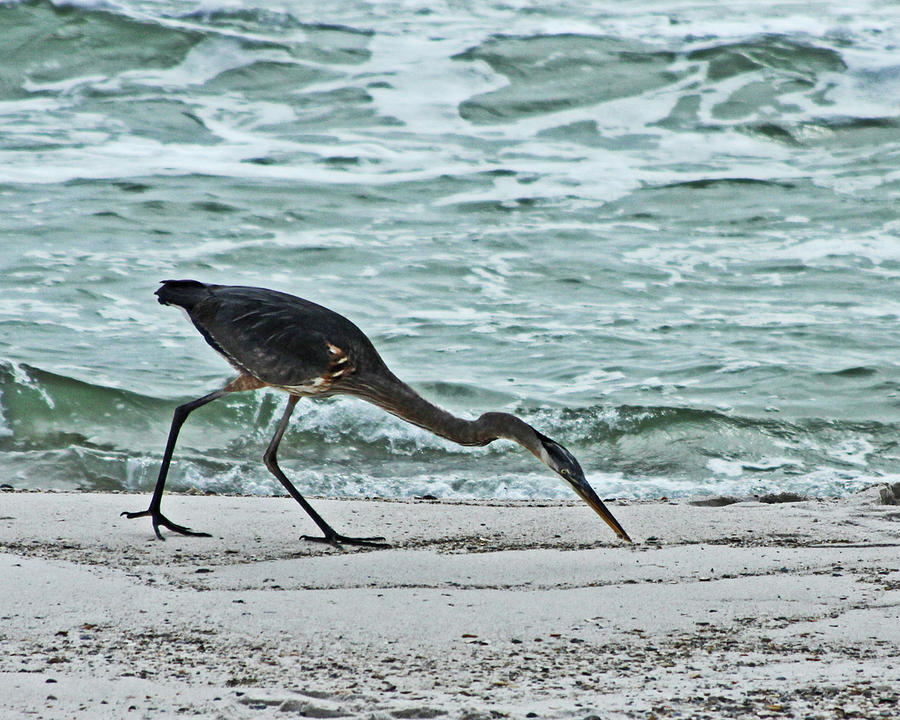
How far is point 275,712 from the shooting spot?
277cm

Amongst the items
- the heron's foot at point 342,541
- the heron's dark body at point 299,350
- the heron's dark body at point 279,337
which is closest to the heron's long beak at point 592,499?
the heron's dark body at point 299,350

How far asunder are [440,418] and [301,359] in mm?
667

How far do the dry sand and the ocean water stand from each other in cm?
161

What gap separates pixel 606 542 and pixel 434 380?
3716mm

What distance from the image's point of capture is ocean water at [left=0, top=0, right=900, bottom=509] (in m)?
7.57

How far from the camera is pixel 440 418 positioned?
5266 millimetres

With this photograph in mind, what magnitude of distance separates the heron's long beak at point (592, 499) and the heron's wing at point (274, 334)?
122 centimetres

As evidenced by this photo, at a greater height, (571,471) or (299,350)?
(299,350)

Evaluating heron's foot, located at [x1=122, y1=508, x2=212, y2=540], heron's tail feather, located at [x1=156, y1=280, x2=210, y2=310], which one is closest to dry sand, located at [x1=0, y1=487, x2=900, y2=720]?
heron's foot, located at [x1=122, y1=508, x2=212, y2=540]

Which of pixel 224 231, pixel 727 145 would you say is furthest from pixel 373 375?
pixel 727 145

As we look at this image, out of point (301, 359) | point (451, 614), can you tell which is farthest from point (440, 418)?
point (451, 614)

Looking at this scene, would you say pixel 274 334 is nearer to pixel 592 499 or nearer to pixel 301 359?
pixel 301 359

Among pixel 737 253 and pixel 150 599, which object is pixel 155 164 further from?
pixel 150 599

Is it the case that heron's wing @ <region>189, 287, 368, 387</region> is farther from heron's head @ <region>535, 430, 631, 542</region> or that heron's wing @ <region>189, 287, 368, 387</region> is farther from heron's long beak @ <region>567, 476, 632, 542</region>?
heron's long beak @ <region>567, 476, 632, 542</region>
